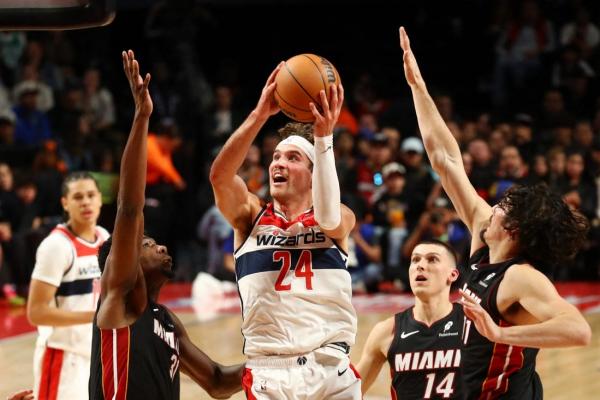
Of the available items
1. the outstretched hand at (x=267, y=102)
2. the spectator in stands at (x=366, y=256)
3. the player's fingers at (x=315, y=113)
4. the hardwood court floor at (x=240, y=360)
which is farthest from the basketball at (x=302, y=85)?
the spectator in stands at (x=366, y=256)

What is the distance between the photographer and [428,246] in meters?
5.72

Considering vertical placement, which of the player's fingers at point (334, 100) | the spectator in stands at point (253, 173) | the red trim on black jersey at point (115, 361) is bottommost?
the red trim on black jersey at point (115, 361)

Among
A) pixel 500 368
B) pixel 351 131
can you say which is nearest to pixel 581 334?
pixel 500 368

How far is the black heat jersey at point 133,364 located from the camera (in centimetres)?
470

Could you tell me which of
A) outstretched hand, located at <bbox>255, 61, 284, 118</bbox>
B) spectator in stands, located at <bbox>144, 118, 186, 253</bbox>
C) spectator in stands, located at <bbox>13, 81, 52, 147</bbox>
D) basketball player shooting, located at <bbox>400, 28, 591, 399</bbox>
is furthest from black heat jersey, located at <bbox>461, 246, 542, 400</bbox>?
spectator in stands, located at <bbox>13, 81, 52, 147</bbox>

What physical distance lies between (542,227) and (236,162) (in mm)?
1301

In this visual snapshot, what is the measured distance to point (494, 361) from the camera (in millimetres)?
4840

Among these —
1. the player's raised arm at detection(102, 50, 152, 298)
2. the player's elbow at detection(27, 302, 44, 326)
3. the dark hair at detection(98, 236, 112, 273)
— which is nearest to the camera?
the player's raised arm at detection(102, 50, 152, 298)

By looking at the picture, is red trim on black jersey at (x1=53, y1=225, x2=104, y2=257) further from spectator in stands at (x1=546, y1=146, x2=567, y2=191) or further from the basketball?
spectator in stands at (x1=546, y1=146, x2=567, y2=191)

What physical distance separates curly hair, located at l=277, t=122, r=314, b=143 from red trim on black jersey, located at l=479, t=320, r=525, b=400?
1212mm

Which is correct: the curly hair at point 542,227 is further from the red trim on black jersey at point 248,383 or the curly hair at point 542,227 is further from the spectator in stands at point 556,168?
the spectator in stands at point 556,168

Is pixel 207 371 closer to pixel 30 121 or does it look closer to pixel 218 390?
pixel 218 390

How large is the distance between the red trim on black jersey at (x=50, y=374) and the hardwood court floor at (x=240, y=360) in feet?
6.09

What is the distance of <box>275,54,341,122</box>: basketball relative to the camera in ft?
15.6
